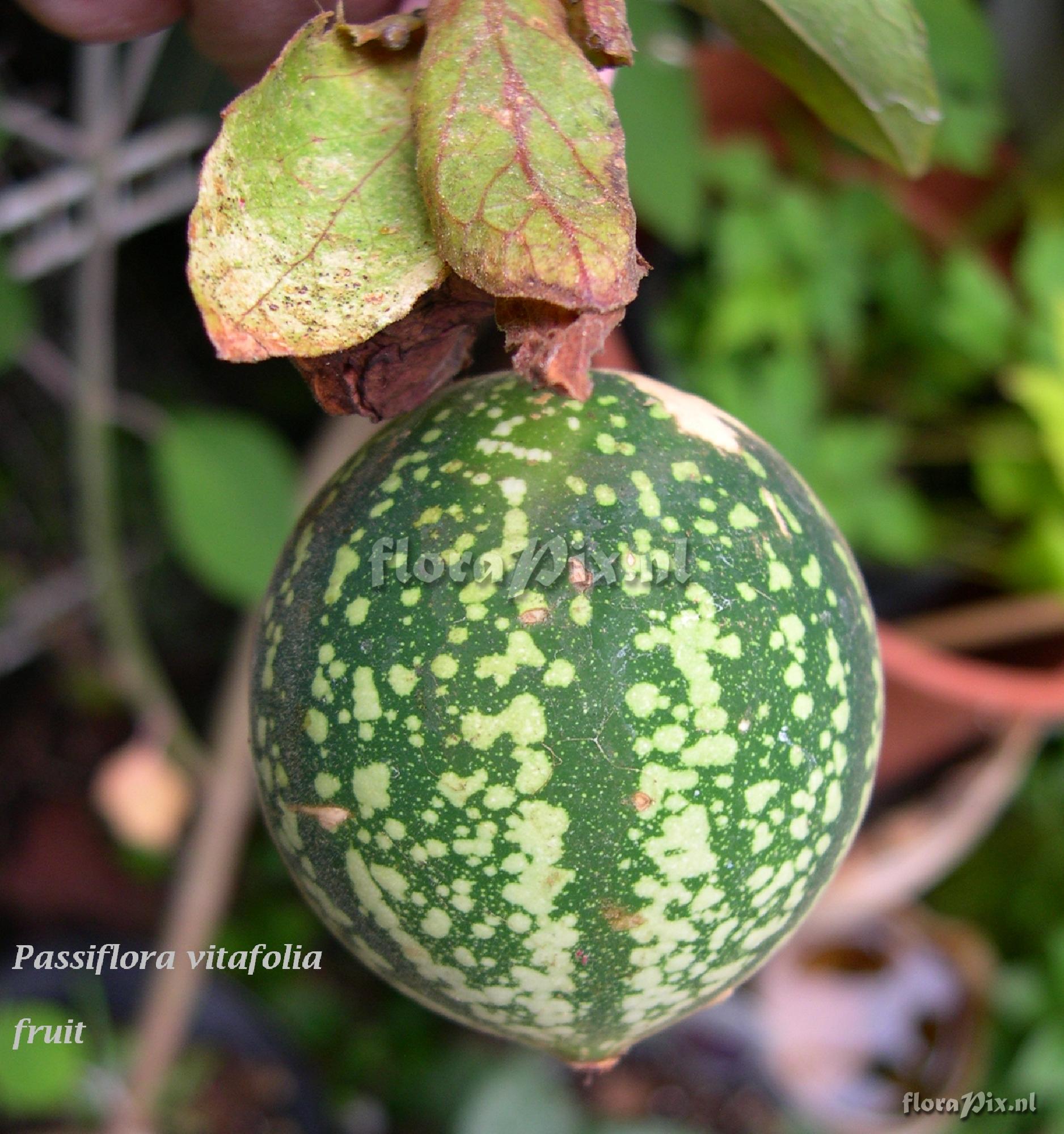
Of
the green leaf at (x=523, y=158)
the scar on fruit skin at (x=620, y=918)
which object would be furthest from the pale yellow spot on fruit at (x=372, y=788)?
the green leaf at (x=523, y=158)

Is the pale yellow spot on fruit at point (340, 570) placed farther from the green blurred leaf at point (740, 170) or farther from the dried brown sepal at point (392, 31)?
the green blurred leaf at point (740, 170)

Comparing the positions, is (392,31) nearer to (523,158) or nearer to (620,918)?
(523,158)

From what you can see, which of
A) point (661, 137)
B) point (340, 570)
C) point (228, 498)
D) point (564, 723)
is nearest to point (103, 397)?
point (228, 498)

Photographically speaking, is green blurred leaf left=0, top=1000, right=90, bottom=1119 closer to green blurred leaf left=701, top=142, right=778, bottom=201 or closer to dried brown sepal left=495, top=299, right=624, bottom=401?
dried brown sepal left=495, top=299, right=624, bottom=401

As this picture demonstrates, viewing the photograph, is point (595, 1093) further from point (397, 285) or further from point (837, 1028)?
point (397, 285)

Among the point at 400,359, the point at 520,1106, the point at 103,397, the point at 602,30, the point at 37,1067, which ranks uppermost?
the point at 602,30
